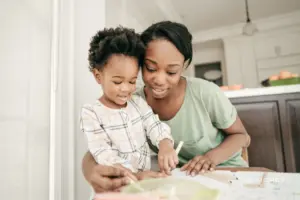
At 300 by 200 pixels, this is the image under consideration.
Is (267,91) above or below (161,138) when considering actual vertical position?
above

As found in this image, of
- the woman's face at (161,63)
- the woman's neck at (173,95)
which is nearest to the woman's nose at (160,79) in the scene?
the woman's face at (161,63)

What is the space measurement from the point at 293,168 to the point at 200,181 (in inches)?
48.7

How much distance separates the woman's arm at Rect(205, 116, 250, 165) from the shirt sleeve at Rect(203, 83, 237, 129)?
24 millimetres

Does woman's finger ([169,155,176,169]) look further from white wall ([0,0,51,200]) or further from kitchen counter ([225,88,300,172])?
kitchen counter ([225,88,300,172])

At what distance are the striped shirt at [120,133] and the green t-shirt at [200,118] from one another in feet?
0.42

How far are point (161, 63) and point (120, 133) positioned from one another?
18 cm

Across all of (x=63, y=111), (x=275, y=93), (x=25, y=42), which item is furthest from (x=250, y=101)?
(x=25, y=42)

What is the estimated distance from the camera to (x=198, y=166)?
53 centimetres

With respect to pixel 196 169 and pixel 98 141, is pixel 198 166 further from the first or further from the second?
pixel 98 141

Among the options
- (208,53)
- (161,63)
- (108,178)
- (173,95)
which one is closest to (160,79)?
(161,63)

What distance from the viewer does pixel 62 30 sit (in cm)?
76

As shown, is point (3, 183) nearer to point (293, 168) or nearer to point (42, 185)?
point (42, 185)

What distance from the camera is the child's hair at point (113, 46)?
0.52 metres

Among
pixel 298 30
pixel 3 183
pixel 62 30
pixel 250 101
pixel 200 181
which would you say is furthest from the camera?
pixel 298 30
